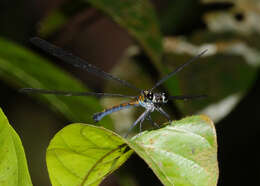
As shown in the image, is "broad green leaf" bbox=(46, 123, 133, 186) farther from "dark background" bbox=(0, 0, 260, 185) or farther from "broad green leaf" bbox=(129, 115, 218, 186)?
"dark background" bbox=(0, 0, 260, 185)

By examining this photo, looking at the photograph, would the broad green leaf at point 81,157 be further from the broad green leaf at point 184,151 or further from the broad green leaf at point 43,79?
the broad green leaf at point 43,79

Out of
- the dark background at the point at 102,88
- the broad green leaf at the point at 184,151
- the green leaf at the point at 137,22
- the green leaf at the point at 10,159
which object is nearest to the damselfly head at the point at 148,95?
the green leaf at the point at 137,22

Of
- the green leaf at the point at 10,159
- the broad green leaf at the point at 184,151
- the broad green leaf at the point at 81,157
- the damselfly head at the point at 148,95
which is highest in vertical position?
the green leaf at the point at 10,159

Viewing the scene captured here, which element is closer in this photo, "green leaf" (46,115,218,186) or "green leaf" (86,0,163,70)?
"green leaf" (46,115,218,186)

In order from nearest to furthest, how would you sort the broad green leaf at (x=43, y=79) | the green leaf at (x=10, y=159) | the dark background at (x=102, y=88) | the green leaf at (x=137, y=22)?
the green leaf at (x=10, y=159) → the broad green leaf at (x=43, y=79) → the green leaf at (x=137, y=22) → the dark background at (x=102, y=88)

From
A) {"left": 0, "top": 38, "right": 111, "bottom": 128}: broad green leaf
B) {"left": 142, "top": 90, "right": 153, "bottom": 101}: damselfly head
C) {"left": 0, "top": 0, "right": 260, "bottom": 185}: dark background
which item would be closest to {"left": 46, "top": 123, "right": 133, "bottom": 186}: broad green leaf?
{"left": 0, "top": 38, "right": 111, "bottom": 128}: broad green leaf

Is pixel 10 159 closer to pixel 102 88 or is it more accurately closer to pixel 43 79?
pixel 43 79

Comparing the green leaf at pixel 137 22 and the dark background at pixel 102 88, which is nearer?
the green leaf at pixel 137 22
